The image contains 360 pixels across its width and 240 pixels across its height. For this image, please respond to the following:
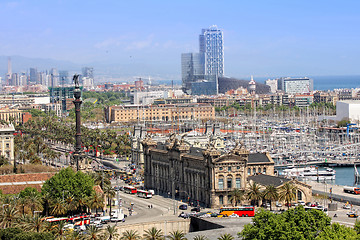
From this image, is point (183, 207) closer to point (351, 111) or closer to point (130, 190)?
point (130, 190)

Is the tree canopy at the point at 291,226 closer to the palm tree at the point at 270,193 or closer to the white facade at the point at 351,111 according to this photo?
the palm tree at the point at 270,193

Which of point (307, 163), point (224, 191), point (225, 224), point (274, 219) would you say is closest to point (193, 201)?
point (224, 191)

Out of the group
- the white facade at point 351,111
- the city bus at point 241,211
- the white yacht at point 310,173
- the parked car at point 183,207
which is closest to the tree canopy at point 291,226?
the city bus at point 241,211

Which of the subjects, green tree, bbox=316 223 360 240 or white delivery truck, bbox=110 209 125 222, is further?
white delivery truck, bbox=110 209 125 222

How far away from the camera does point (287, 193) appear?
6625 cm

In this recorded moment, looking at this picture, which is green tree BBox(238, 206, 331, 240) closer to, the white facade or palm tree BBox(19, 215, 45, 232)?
palm tree BBox(19, 215, 45, 232)

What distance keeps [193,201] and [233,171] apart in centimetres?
625

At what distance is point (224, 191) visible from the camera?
226ft

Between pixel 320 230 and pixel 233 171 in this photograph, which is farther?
pixel 233 171

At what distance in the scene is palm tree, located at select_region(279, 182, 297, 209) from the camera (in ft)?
218

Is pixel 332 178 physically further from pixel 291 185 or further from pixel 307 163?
pixel 291 185

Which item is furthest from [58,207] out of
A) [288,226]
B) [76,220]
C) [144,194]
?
[288,226]

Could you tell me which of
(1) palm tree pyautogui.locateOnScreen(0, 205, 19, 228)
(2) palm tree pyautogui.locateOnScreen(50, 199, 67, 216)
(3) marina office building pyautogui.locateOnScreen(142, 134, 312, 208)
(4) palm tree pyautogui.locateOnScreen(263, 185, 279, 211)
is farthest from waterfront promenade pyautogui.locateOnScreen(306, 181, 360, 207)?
(1) palm tree pyautogui.locateOnScreen(0, 205, 19, 228)

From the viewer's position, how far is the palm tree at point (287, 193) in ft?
218
